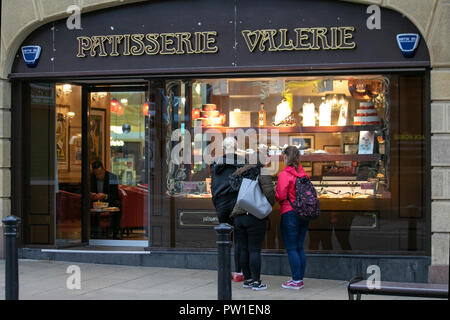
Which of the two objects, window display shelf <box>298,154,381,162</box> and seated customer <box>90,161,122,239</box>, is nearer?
window display shelf <box>298,154,381,162</box>

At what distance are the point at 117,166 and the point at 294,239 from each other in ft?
12.9

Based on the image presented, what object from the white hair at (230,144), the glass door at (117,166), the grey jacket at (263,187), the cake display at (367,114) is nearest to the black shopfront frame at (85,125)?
the glass door at (117,166)

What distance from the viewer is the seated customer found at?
12.0 m

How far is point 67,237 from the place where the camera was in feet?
38.2

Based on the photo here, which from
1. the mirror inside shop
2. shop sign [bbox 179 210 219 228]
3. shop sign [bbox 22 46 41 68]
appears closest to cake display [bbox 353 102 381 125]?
the mirror inside shop

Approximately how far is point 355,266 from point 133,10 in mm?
4946

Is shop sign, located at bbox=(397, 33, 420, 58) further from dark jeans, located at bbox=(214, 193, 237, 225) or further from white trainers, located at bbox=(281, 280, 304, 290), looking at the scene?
white trainers, located at bbox=(281, 280, 304, 290)

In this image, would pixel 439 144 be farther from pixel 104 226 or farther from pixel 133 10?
pixel 104 226

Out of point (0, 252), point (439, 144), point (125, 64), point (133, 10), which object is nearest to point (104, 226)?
point (0, 252)

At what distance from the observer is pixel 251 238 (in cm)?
896

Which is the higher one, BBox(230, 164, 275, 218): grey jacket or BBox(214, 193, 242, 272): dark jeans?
BBox(230, 164, 275, 218): grey jacket

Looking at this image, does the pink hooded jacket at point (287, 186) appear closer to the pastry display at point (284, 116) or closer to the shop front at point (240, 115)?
the shop front at point (240, 115)

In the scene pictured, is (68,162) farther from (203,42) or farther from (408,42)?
(408,42)

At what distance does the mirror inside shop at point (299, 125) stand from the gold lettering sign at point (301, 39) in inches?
21.1
